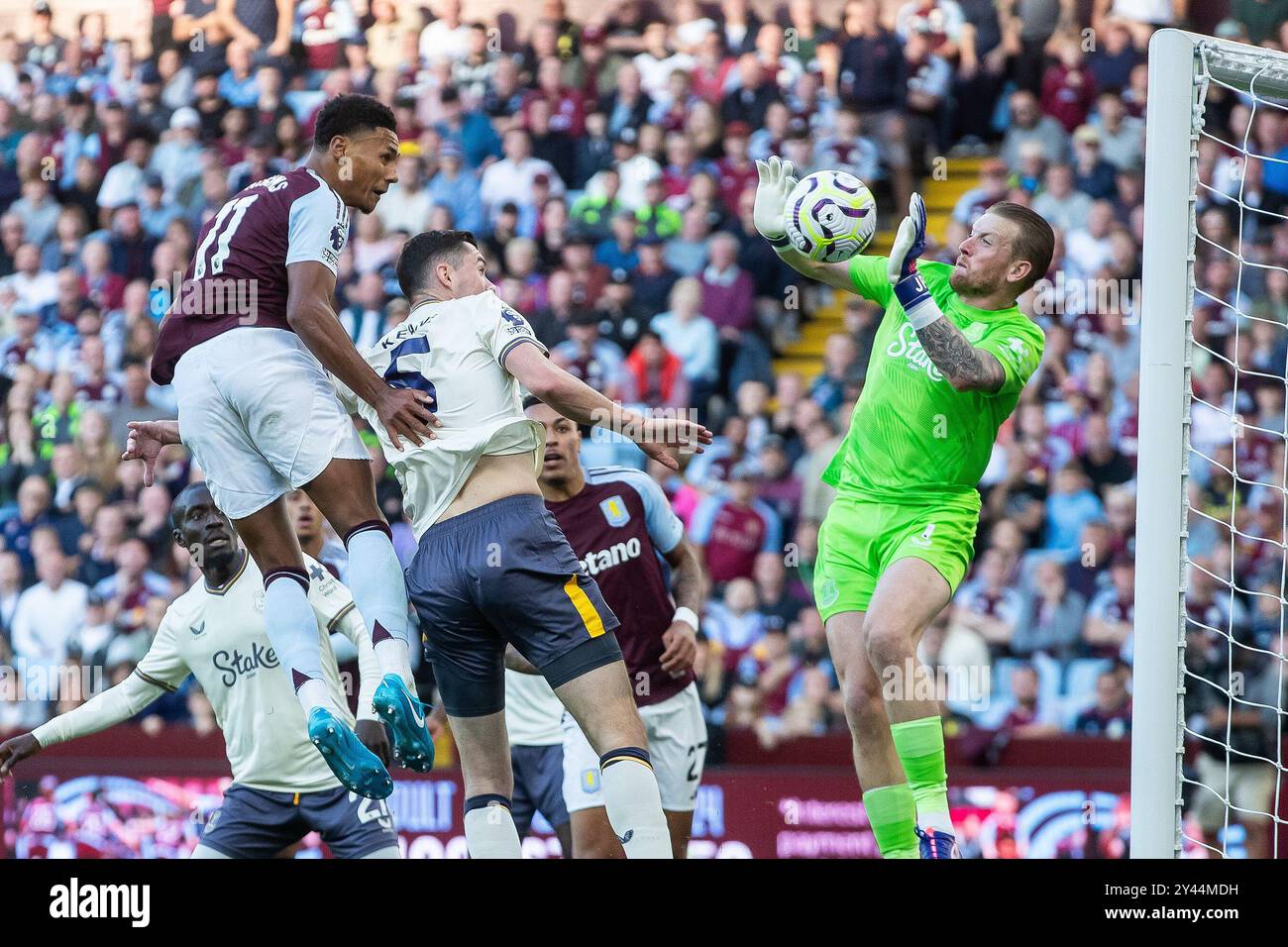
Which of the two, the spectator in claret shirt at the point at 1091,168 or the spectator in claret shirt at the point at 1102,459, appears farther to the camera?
the spectator in claret shirt at the point at 1091,168

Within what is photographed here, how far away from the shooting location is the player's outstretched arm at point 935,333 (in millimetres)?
6215

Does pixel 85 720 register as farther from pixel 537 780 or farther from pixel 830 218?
pixel 830 218

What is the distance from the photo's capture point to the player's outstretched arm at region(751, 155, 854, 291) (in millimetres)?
6914

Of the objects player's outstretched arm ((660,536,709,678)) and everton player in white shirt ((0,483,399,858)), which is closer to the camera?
everton player in white shirt ((0,483,399,858))

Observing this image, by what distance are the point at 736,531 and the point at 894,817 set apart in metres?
4.87

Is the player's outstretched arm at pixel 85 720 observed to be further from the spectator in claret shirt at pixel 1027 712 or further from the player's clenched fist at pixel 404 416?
the spectator in claret shirt at pixel 1027 712

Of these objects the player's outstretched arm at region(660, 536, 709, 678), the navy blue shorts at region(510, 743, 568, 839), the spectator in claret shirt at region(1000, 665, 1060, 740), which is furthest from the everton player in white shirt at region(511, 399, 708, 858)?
the spectator in claret shirt at region(1000, 665, 1060, 740)

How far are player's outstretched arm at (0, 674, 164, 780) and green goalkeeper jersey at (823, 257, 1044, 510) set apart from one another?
3386mm

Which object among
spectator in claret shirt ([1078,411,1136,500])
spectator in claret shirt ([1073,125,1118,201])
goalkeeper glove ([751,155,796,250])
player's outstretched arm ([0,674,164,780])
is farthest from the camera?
spectator in claret shirt ([1073,125,1118,201])

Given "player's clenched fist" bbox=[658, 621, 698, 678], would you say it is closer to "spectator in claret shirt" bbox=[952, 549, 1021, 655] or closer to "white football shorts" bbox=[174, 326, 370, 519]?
"white football shorts" bbox=[174, 326, 370, 519]

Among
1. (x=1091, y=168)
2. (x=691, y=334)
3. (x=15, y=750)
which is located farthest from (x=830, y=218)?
(x=1091, y=168)

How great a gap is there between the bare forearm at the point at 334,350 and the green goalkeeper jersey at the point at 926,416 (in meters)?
1.93

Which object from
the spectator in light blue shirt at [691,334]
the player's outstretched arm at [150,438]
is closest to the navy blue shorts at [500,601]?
the player's outstretched arm at [150,438]

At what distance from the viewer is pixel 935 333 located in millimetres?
6238
